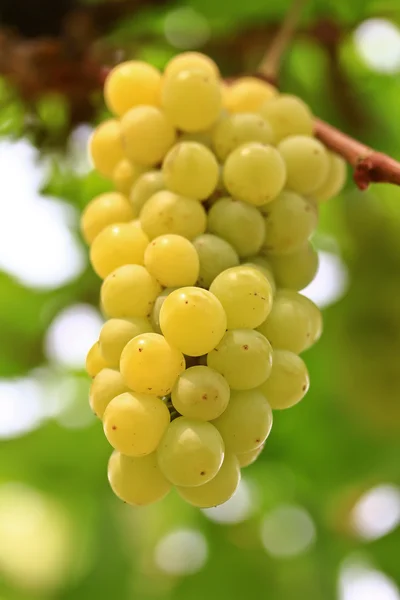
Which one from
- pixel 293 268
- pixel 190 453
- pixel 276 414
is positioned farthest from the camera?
pixel 276 414

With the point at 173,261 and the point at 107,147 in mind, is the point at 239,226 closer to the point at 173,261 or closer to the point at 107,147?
the point at 173,261

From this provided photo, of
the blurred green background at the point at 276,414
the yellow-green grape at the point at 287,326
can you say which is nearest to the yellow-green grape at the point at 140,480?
the yellow-green grape at the point at 287,326

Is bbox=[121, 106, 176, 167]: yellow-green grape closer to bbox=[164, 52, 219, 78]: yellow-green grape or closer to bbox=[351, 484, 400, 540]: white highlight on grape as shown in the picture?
bbox=[164, 52, 219, 78]: yellow-green grape

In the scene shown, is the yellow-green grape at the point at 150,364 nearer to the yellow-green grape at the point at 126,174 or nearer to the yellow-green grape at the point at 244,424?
the yellow-green grape at the point at 244,424

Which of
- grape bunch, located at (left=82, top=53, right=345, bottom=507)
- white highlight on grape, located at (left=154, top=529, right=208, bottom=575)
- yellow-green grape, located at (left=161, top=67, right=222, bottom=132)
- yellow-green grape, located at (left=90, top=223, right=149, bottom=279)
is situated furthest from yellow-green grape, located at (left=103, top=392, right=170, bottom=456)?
white highlight on grape, located at (left=154, top=529, right=208, bottom=575)

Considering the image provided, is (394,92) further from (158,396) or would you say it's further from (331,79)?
(158,396)

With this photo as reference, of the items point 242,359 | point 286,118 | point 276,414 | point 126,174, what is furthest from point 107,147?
point 276,414
